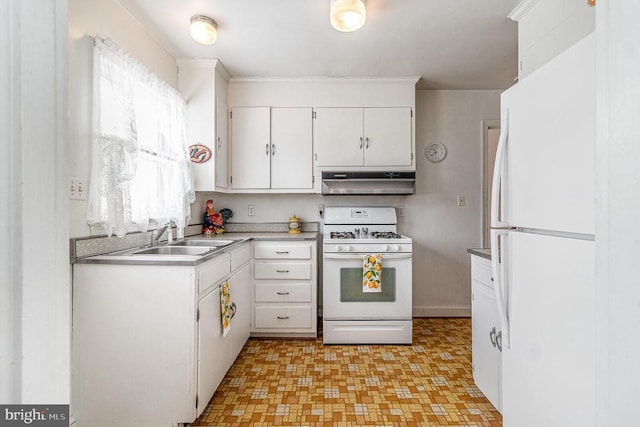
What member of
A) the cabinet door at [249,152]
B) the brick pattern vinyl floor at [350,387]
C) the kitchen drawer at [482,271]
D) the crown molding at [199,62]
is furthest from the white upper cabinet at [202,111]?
the kitchen drawer at [482,271]

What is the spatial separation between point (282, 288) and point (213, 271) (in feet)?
3.41

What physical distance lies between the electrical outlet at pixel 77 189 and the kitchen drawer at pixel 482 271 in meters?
2.19

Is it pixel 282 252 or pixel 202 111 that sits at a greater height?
pixel 202 111

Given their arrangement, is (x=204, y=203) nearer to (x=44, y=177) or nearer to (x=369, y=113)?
(x=369, y=113)

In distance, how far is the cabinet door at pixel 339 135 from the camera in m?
3.11

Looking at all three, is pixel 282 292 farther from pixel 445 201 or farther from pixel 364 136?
pixel 445 201

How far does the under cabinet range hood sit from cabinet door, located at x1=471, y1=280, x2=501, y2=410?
4.29ft

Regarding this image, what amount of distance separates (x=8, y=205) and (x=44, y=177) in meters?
0.06

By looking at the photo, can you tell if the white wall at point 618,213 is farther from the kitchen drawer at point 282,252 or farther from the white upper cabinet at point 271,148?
the white upper cabinet at point 271,148

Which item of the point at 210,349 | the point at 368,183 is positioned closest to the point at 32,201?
the point at 210,349

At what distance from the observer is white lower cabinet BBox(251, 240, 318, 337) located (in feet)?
9.38

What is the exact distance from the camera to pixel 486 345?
6.20 feet

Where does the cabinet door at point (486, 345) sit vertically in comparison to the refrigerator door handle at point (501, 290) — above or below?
below

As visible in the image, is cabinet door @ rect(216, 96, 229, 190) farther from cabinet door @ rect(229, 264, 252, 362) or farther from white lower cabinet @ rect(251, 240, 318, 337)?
cabinet door @ rect(229, 264, 252, 362)
